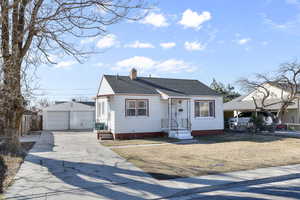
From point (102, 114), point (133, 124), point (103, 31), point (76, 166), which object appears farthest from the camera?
point (102, 114)

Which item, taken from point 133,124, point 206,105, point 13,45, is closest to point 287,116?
point 206,105

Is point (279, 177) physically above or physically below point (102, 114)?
below

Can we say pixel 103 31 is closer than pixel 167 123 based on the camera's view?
Yes

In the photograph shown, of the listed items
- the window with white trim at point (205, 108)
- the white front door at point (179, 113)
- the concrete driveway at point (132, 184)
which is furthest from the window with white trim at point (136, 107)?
the concrete driveway at point (132, 184)

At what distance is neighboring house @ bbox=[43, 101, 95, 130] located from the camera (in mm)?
26844

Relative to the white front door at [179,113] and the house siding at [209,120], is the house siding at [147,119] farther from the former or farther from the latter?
the white front door at [179,113]

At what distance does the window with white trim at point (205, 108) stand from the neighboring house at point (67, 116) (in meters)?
13.3

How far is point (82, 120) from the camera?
92.3 feet

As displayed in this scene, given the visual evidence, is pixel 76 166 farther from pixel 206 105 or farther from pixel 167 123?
pixel 206 105

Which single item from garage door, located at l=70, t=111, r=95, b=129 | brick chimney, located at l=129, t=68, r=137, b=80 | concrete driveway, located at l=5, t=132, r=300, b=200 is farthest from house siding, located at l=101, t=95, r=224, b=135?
garage door, located at l=70, t=111, r=95, b=129

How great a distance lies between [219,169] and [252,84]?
78.4 ft

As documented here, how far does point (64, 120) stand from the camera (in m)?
27.5

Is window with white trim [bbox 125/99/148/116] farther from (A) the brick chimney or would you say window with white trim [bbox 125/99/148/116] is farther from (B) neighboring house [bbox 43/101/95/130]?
(B) neighboring house [bbox 43/101/95/130]

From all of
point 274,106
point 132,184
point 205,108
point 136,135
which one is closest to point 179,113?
point 205,108
